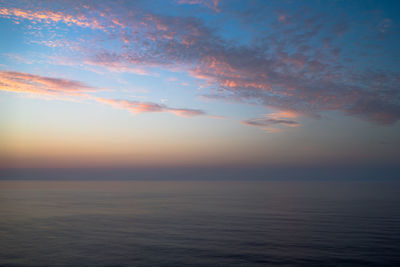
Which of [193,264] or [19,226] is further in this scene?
[19,226]

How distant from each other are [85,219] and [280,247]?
32.6m

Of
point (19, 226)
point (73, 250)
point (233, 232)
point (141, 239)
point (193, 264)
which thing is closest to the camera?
point (193, 264)

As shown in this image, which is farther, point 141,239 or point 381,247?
point 141,239

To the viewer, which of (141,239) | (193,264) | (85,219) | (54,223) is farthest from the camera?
(85,219)

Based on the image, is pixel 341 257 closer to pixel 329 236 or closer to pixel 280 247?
pixel 280 247

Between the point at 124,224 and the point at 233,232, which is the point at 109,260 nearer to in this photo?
the point at 233,232

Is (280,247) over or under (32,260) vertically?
over

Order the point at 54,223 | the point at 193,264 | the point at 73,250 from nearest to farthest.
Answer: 1. the point at 193,264
2. the point at 73,250
3. the point at 54,223

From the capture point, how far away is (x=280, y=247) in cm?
2731

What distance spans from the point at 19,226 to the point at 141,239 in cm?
2006

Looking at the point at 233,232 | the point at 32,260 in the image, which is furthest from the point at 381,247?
the point at 32,260

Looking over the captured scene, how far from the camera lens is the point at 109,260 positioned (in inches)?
931

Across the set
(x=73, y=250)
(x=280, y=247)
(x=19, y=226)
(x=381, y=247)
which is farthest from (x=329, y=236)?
(x=19, y=226)

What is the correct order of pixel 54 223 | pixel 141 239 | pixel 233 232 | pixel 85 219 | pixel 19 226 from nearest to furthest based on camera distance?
pixel 141 239, pixel 233 232, pixel 19 226, pixel 54 223, pixel 85 219
